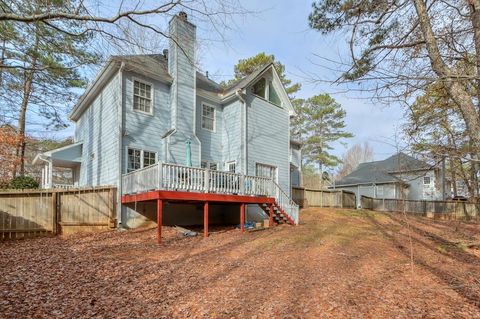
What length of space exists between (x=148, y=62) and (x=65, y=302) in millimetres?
10663

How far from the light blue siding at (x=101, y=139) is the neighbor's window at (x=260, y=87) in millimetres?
6774

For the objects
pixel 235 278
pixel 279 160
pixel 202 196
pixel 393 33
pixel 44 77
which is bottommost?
pixel 235 278

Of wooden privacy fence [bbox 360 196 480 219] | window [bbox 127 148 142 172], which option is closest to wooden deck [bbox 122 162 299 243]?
window [bbox 127 148 142 172]

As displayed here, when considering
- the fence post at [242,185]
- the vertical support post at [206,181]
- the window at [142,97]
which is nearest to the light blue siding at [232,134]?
the fence post at [242,185]

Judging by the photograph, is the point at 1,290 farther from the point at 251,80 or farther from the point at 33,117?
the point at 33,117

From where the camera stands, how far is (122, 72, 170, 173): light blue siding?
1145cm

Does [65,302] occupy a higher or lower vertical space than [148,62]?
lower

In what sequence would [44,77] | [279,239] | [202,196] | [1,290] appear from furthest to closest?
1. [44,77]
2. [202,196]
3. [279,239]
4. [1,290]

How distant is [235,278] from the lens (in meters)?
5.88

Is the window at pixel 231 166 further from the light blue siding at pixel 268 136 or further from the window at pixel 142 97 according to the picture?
the window at pixel 142 97

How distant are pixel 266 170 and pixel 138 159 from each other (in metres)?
6.60

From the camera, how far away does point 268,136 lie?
51.1ft

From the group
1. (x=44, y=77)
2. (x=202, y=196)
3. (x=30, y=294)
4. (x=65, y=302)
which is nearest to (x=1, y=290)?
(x=30, y=294)

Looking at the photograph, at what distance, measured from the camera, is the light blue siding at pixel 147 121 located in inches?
451
